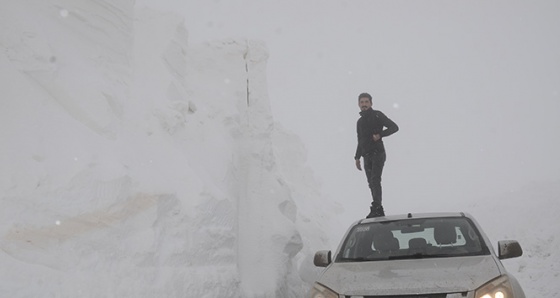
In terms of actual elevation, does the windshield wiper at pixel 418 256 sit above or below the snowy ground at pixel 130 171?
below

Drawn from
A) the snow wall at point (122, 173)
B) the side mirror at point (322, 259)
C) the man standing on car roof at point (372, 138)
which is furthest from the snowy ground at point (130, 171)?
the man standing on car roof at point (372, 138)

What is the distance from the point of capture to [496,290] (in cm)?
364

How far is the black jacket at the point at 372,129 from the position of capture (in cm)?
819

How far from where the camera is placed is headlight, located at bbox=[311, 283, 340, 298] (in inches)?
156

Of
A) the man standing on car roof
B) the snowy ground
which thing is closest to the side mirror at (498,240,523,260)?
the man standing on car roof

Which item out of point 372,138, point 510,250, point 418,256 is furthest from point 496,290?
point 372,138

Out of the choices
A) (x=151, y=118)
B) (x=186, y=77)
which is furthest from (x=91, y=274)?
(x=186, y=77)

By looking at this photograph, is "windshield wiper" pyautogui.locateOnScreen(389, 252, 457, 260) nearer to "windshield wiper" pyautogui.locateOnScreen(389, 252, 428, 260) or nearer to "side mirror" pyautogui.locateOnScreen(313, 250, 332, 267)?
"windshield wiper" pyautogui.locateOnScreen(389, 252, 428, 260)

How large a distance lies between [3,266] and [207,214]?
2.92 meters

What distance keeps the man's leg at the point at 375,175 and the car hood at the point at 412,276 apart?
336 centimetres

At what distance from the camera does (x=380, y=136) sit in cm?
806

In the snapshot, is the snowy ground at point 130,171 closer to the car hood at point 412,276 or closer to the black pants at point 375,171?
the black pants at point 375,171

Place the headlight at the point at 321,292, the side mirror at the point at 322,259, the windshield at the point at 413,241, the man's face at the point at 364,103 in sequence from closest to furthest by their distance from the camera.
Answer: the headlight at the point at 321,292, the windshield at the point at 413,241, the side mirror at the point at 322,259, the man's face at the point at 364,103

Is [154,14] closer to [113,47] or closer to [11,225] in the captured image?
[113,47]
